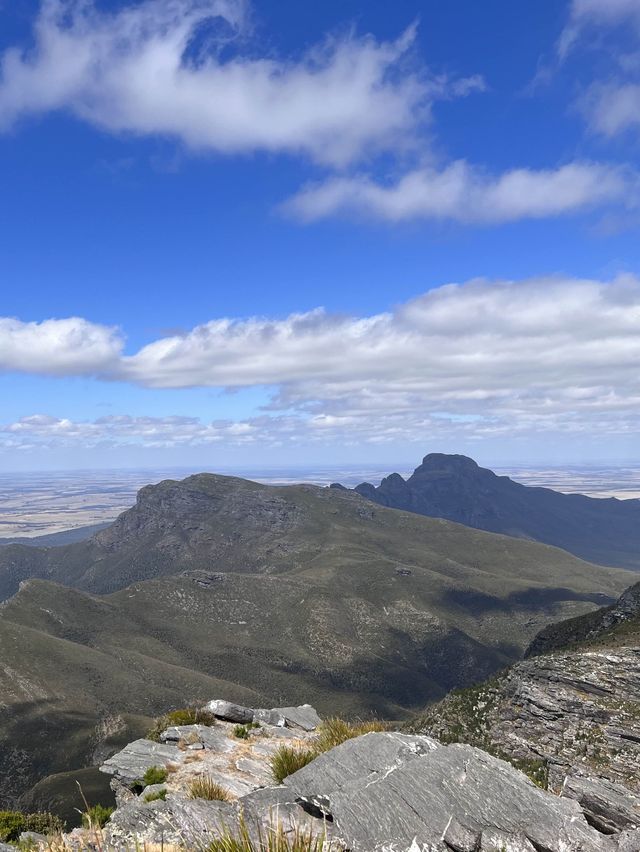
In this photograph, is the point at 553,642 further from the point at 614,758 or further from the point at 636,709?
the point at 614,758

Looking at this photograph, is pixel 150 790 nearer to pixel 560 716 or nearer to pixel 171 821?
pixel 171 821

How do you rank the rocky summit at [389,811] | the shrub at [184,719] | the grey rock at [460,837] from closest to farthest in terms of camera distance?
the grey rock at [460,837], the rocky summit at [389,811], the shrub at [184,719]

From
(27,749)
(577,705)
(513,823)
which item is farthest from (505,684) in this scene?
(27,749)

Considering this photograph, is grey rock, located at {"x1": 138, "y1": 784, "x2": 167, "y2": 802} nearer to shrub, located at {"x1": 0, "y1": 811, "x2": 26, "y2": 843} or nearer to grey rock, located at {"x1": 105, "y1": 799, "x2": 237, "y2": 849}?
grey rock, located at {"x1": 105, "y1": 799, "x2": 237, "y2": 849}

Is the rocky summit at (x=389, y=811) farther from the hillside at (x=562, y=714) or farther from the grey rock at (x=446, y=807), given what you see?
the hillside at (x=562, y=714)

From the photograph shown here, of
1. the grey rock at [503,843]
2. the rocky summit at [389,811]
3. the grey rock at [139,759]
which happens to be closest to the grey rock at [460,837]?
the rocky summit at [389,811]

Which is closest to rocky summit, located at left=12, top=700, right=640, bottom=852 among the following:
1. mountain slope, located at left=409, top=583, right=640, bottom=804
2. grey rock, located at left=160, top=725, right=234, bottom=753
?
grey rock, located at left=160, top=725, right=234, bottom=753
